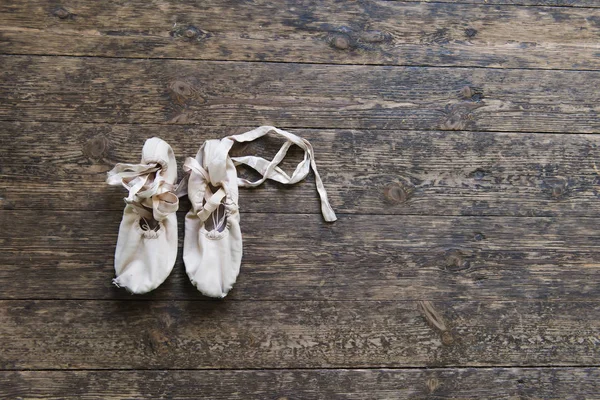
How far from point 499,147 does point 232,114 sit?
62 centimetres

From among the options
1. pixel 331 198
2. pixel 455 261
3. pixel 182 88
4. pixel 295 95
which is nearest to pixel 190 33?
pixel 182 88

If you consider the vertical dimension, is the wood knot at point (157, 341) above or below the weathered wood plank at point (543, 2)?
below

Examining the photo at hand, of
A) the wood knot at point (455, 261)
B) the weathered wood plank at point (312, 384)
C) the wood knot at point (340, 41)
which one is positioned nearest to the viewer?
the weathered wood plank at point (312, 384)

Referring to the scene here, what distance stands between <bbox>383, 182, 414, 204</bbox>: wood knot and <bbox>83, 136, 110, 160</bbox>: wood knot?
0.62m

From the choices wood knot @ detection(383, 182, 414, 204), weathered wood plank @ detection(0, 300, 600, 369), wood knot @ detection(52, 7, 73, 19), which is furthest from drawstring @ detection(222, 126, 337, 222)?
wood knot @ detection(52, 7, 73, 19)

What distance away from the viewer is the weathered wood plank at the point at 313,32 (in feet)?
4.04

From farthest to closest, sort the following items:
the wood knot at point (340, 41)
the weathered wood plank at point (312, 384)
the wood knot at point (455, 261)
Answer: the wood knot at point (340, 41), the wood knot at point (455, 261), the weathered wood plank at point (312, 384)

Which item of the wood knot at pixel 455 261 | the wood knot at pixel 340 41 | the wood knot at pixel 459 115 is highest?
the wood knot at pixel 340 41

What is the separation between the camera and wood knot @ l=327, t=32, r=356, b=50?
1.27 meters

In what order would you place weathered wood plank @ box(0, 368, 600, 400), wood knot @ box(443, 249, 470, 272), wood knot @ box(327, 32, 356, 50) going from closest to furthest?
weathered wood plank @ box(0, 368, 600, 400)
wood knot @ box(443, 249, 470, 272)
wood knot @ box(327, 32, 356, 50)

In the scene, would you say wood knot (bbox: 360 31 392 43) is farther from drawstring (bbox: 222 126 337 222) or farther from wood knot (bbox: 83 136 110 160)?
wood knot (bbox: 83 136 110 160)

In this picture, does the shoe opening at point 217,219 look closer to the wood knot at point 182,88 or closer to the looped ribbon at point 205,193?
the looped ribbon at point 205,193

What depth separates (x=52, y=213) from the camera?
1.13m

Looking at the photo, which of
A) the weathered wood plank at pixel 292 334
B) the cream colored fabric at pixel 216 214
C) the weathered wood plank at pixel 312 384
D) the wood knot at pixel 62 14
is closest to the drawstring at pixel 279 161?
the cream colored fabric at pixel 216 214
